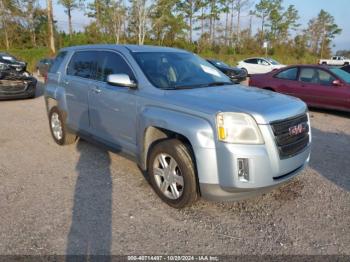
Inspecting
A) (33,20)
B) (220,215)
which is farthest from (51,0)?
(220,215)

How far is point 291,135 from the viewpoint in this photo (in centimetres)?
345

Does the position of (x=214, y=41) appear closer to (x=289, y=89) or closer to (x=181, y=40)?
(x=181, y=40)

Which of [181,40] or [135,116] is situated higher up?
[181,40]

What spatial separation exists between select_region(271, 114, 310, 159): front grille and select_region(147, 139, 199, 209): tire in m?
0.90

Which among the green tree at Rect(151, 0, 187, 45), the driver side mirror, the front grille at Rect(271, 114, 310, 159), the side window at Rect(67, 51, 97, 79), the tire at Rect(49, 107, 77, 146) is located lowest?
the tire at Rect(49, 107, 77, 146)

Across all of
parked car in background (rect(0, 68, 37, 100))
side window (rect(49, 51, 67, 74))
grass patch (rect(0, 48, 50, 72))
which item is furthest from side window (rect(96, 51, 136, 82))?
grass patch (rect(0, 48, 50, 72))

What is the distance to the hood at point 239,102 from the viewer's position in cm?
323

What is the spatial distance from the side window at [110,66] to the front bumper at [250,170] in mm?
1631

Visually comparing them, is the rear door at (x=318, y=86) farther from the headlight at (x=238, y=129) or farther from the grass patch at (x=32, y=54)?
the grass patch at (x=32, y=54)

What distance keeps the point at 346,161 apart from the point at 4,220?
4916 mm

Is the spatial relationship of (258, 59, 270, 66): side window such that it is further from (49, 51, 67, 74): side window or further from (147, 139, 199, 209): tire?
(147, 139, 199, 209): tire

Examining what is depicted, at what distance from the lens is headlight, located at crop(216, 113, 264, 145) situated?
315cm

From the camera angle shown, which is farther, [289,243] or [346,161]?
[346,161]

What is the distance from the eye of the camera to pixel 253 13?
169 feet
